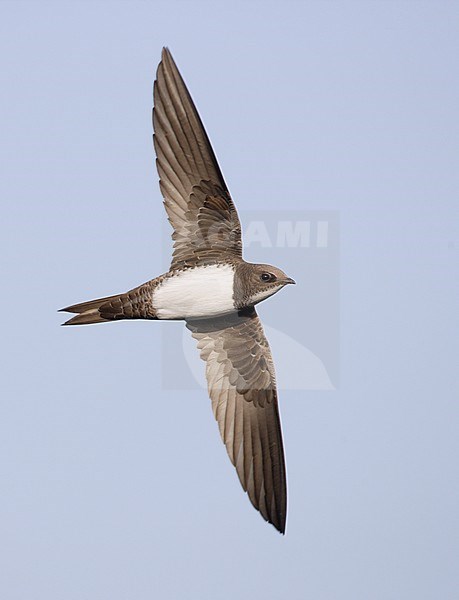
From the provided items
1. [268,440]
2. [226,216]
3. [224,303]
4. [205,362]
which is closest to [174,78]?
[226,216]

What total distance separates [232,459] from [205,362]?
36.7 inches

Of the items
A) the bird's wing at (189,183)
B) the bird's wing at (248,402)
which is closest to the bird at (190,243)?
the bird's wing at (189,183)

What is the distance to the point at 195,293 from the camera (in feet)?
33.3

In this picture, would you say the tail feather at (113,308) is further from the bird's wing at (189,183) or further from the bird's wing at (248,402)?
the bird's wing at (248,402)

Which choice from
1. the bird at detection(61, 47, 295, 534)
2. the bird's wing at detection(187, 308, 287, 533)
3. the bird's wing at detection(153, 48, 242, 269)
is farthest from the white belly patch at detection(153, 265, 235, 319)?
the bird's wing at detection(187, 308, 287, 533)

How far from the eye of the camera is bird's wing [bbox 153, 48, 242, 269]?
403 inches

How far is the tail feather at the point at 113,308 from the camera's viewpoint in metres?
10.1

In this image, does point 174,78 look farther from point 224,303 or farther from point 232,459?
point 232,459

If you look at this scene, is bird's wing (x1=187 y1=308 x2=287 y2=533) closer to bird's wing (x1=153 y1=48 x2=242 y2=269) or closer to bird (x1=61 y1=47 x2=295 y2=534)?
bird (x1=61 y1=47 x2=295 y2=534)

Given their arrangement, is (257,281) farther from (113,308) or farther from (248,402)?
(248,402)

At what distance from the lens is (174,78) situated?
1021 cm

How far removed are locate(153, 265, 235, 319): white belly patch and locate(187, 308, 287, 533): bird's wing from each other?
64 centimetres

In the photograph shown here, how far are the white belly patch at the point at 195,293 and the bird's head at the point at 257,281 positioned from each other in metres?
0.07

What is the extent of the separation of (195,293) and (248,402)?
5.03 ft
